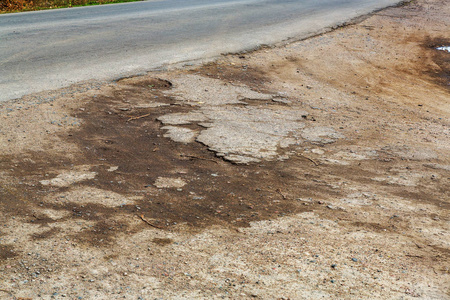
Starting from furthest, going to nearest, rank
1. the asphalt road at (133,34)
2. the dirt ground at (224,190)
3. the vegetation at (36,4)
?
the vegetation at (36,4) → the asphalt road at (133,34) → the dirt ground at (224,190)

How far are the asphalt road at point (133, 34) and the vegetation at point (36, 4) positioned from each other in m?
1.45

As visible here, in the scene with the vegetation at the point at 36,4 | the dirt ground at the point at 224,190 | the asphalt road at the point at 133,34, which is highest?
the vegetation at the point at 36,4

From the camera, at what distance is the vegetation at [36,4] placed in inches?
536

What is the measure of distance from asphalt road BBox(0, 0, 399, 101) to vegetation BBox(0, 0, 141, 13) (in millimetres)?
1451

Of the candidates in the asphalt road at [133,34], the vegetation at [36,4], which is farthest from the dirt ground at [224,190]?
the vegetation at [36,4]

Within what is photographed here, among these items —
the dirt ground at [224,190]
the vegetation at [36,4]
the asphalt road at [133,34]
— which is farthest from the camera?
the vegetation at [36,4]

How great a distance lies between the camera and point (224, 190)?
4262 mm

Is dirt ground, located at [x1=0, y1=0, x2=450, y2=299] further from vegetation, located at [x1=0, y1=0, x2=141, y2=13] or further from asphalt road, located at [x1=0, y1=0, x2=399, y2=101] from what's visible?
vegetation, located at [x1=0, y1=0, x2=141, y2=13]

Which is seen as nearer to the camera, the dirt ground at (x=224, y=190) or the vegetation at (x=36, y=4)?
the dirt ground at (x=224, y=190)

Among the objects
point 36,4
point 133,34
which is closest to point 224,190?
point 133,34

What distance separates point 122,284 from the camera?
279 centimetres

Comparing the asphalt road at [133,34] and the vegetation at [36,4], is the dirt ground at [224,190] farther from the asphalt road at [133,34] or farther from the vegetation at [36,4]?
the vegetation at [36,4]

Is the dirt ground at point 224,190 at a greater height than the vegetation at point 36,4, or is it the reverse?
the vegetation at point 36,4

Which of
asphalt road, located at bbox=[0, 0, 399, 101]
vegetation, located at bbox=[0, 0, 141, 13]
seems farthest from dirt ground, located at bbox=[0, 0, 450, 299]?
vegetation, located at bbox=[0, 0, 141, 13]
